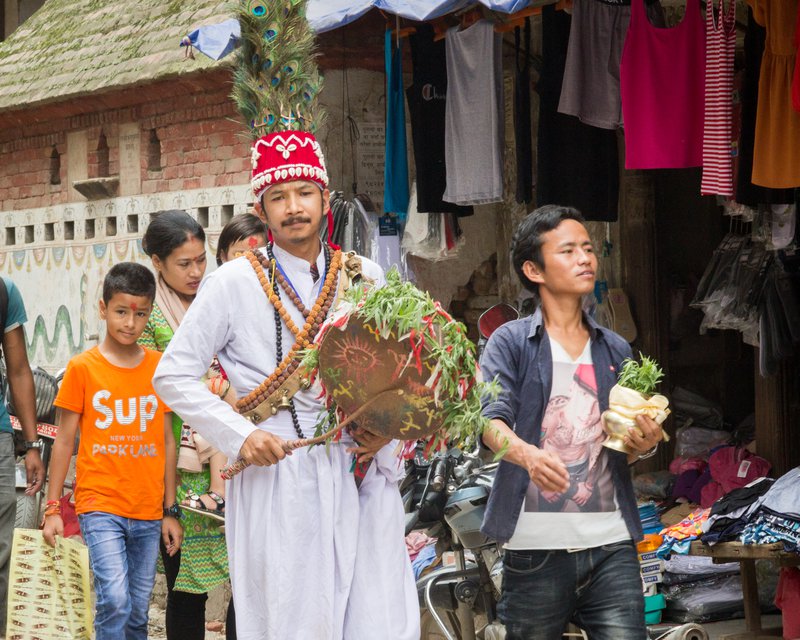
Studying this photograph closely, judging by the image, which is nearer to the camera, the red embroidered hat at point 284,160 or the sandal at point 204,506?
the red embroidered hat at point 284,160

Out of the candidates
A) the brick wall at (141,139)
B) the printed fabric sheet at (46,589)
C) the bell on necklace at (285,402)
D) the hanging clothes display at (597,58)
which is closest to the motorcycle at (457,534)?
the printed fabric sheet at (46,589)

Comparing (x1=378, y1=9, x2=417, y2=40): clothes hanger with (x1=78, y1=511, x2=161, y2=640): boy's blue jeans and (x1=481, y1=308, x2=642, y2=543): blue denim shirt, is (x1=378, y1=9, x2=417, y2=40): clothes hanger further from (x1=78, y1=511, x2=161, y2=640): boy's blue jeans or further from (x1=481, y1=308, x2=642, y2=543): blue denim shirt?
(x1=481, y1=308, x2=642, y2=543): blue denim shirt

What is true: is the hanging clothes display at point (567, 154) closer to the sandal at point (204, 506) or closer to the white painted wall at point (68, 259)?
the sandal at point (204, 506)

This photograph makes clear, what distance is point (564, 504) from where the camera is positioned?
4.17m

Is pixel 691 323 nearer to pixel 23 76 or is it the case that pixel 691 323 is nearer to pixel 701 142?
pixel 701 142

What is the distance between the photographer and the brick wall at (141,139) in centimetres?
930

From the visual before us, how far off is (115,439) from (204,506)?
0.50 metres

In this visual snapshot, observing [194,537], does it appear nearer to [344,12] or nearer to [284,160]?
[284,160]

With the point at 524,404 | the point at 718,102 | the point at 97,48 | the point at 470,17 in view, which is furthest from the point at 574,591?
the point at 97,48

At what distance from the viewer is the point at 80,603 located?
5.54 meters

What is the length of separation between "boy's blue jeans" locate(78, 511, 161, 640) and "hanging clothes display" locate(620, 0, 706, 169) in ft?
9.87

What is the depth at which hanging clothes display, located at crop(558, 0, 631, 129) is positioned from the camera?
6.86m

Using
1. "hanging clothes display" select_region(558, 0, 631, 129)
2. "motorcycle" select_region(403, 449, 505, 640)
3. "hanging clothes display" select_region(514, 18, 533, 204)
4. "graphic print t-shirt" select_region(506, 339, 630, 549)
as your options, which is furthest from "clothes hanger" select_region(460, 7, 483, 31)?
"graphic print t-shirt" select_region(506, 339, 630, 549)

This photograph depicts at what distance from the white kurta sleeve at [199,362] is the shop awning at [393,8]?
277cm
